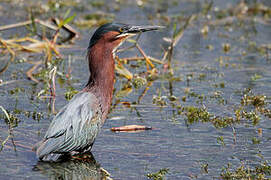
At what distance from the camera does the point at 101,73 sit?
575cm

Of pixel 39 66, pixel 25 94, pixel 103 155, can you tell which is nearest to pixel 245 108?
pixel 103 155

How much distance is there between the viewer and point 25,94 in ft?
25.7

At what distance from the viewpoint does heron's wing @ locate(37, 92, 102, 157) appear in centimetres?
532

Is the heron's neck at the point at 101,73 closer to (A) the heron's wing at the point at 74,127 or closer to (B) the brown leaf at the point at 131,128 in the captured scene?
(A) the heron's wing at the point at 74,127

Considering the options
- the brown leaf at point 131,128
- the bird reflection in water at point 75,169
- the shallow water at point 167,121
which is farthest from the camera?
the brown leaf at point 131,128

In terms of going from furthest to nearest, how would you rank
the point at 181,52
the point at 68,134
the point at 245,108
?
1. the point at 181,52
2. the point at 245,108
3. the point at 68,134

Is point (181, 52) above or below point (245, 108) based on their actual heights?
above

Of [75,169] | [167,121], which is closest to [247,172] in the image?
[75,169]

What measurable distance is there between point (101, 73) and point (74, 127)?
27.7 inches

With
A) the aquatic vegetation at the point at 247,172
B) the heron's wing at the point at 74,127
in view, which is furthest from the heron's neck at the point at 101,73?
the aquatic vegetation at the point at 247,172

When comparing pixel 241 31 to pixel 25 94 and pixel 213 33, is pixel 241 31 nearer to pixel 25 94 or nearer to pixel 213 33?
pixel 213 33

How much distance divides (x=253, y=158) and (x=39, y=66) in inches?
204

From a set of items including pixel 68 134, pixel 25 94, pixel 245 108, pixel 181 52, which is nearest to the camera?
pixel 68 134

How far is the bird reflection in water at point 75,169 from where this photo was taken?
16.7 feet
